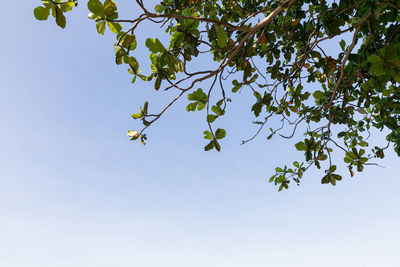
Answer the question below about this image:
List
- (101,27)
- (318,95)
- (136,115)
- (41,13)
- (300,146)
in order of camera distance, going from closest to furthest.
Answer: (41,13), (101,27), (136,115), (318,95), (300,146)

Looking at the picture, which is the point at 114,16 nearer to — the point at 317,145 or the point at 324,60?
the point at 324,60

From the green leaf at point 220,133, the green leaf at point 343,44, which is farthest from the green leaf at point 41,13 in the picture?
the green leaf at point 343,44

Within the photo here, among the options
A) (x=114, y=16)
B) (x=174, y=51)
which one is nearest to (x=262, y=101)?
(x=174, y=51)

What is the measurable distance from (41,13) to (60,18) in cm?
10

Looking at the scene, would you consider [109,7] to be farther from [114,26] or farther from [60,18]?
[60,18]

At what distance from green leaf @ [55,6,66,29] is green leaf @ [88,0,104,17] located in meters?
0.18

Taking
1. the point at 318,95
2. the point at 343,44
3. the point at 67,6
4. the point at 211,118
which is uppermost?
the point at 343,44

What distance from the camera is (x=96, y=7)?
1.68m

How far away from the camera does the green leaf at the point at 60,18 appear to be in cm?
168

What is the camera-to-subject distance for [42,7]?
5.33ft

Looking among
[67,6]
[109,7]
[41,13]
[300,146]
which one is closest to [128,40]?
[109,7]

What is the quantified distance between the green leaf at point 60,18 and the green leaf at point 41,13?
0.16ft

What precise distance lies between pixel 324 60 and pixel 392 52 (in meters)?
1.17

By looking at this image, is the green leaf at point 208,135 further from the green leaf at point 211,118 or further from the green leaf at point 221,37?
the green leaf at point 221,37
